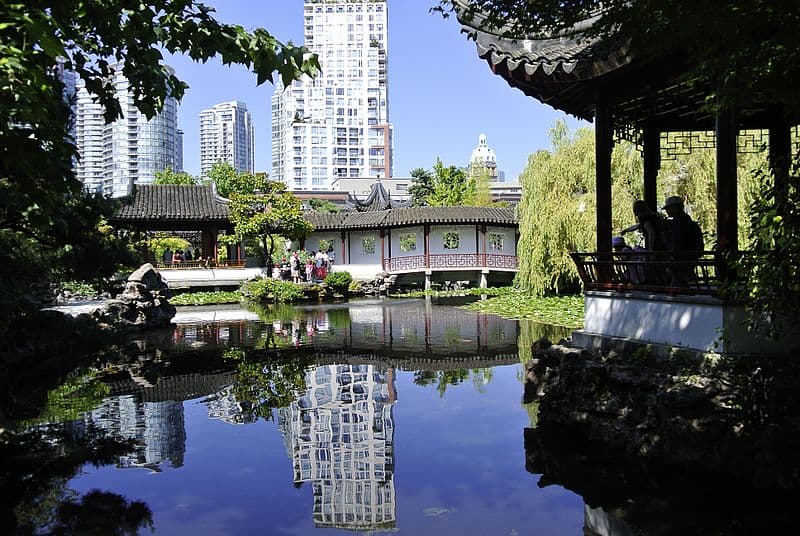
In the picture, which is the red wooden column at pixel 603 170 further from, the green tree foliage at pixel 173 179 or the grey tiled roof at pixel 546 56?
the green tree foliage at pixel 173 179

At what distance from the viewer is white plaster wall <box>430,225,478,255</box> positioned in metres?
29.5

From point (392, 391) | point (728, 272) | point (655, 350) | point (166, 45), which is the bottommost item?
point (392, 391)

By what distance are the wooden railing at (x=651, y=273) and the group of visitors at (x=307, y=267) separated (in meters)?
21.8

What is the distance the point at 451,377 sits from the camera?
9.26m

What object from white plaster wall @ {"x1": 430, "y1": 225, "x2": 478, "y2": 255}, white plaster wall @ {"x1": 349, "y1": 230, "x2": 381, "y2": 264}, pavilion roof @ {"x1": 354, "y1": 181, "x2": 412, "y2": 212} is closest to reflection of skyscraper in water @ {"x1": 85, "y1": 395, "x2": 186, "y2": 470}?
white plaster wall @ {"x1": 430, "y1": 225, "x2": 478, "y2": 255}

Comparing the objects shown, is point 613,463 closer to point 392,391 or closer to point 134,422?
point 392,391

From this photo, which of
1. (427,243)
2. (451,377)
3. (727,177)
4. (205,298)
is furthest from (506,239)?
(727,177)

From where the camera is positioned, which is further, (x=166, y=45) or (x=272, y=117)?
(x=272, y=117)

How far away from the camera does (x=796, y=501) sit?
430 cm

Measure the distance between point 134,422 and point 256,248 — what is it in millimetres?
22985

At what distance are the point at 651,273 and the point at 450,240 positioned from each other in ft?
75.9

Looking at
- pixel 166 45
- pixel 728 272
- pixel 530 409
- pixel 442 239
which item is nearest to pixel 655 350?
pixel 728 272

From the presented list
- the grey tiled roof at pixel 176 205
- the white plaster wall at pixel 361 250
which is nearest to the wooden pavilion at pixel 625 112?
the grey tiled roof at pixel 176 205

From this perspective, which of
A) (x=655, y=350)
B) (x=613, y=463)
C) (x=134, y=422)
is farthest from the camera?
(x=134, y=422)
